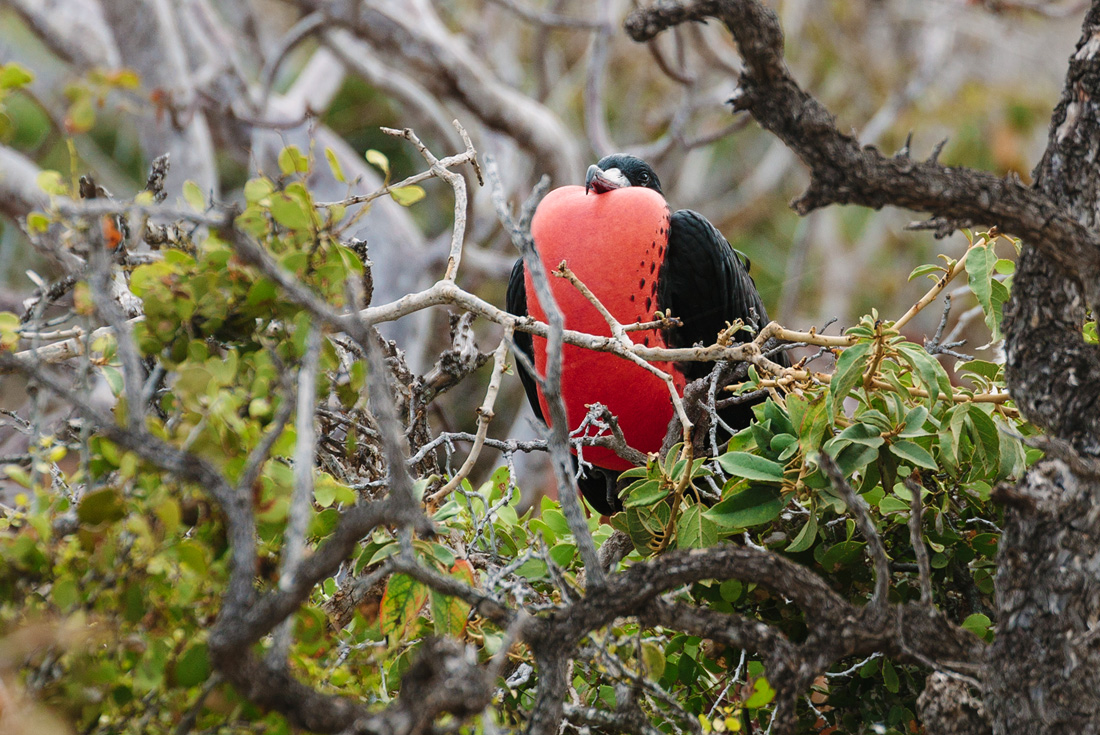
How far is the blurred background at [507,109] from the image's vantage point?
12.1ft

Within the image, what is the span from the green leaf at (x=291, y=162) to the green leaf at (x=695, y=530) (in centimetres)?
55

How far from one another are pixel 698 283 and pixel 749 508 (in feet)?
2.91

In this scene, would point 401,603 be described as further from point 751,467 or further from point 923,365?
point 923,365

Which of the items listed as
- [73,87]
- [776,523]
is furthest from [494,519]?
[73,87]

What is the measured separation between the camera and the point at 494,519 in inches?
52.2

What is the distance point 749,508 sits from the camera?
1.15m

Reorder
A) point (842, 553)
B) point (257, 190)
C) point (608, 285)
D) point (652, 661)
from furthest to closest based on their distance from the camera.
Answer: point (608, 285) < point (842, 553) < point (652, 661) < point (257, 190)

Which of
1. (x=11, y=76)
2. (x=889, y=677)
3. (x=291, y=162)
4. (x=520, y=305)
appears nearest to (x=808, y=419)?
(x=889, y=677)

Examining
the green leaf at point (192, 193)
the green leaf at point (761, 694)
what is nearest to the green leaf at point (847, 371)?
the green leaf at point (761, 694)

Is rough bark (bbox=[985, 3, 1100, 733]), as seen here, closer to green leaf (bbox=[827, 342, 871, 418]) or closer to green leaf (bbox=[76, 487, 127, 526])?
green leaf (bbox=[827, 342, 871, 418])

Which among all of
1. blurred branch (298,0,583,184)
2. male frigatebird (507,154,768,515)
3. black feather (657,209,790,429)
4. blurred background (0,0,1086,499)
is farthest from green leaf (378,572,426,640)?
blurred branch (298,0,583,184)

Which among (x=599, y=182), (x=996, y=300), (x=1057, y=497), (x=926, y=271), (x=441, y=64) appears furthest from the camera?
(x=441, y=64)

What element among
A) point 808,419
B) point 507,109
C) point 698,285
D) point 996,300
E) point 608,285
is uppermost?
point 507,109

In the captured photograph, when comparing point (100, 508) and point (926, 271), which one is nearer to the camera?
point (100, 508)
